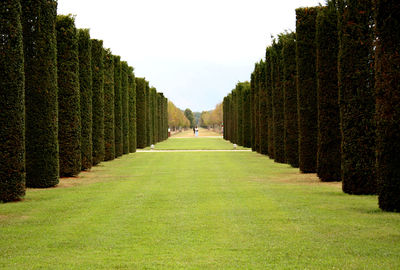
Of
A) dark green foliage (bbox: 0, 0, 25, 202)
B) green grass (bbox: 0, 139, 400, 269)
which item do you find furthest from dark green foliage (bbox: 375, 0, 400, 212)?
dark green foliage (bbox: 0, 0, 25, 202)

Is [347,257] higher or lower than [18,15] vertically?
lower

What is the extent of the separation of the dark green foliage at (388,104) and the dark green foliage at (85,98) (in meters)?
14.6

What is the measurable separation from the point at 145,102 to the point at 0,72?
3649 centimetres

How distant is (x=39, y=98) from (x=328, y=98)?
31.4ft

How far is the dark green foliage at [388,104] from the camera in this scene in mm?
11008

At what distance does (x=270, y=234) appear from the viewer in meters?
9.21

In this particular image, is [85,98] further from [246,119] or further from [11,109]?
[246,119]

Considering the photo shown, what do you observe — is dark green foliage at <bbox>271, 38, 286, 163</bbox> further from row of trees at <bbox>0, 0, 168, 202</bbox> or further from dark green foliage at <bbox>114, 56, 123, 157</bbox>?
dark green foliage at <bbox>114, 56, 123, 157</bbox>

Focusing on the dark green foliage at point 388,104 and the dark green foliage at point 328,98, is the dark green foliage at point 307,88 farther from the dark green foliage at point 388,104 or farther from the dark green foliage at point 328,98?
the dark green foliage at point 388,104

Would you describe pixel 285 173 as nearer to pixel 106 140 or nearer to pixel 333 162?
pixel 333 162

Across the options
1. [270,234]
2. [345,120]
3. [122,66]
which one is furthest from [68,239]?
[122,66]

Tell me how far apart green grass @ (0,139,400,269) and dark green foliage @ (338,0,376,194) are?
0.73 metres

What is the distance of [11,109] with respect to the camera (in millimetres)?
13570

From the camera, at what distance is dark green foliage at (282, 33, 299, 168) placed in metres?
23.9
